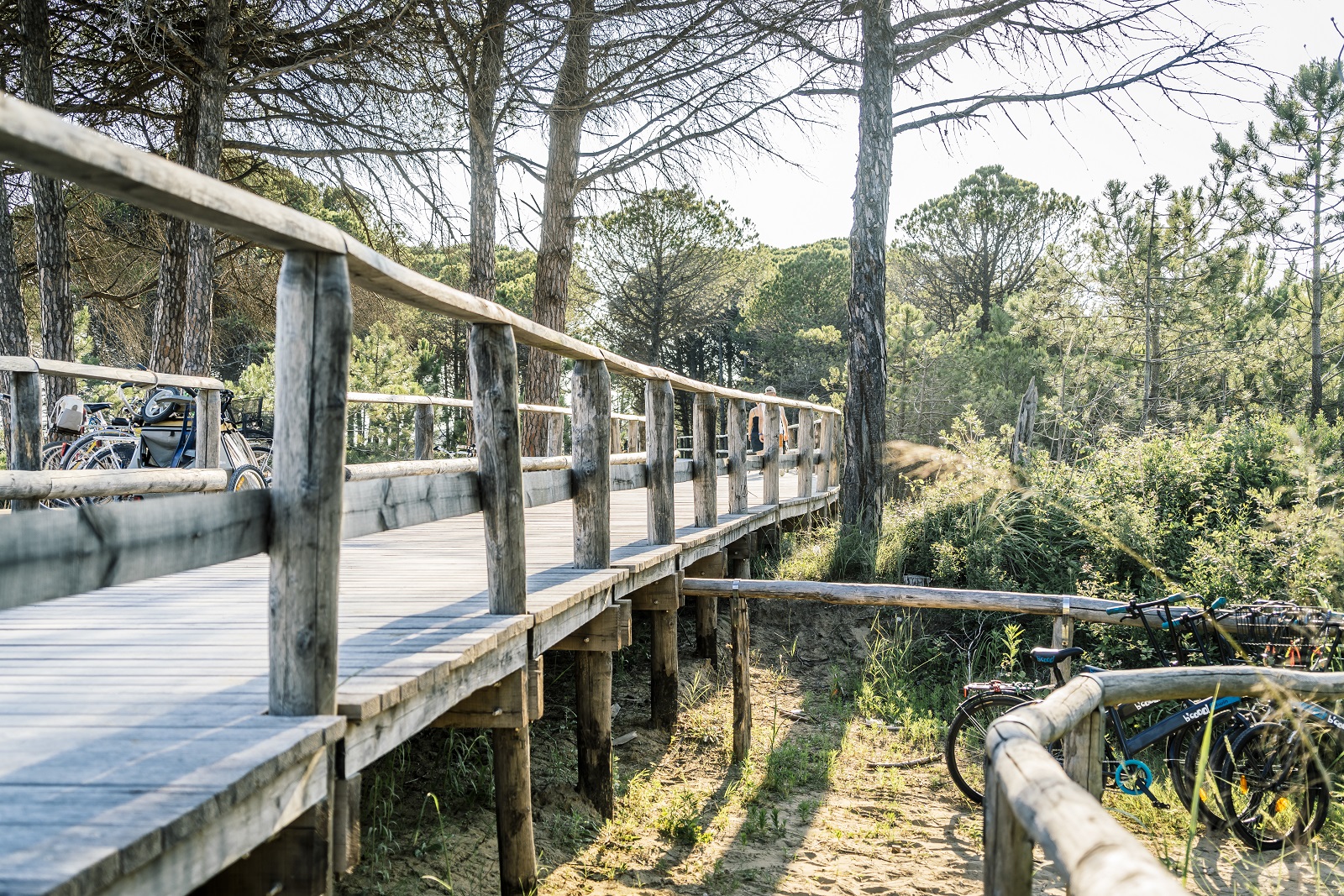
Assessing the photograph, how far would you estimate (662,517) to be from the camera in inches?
254

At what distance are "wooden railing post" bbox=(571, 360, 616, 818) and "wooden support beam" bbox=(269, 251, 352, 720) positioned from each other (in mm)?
2179

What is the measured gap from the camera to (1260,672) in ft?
12.1

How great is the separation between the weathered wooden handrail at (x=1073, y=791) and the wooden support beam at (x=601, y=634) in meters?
2.45

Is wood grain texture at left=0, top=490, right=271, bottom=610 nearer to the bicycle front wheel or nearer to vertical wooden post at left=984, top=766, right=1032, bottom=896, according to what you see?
vertical wooden post at left=984, top=766, right=1032, bottom=896

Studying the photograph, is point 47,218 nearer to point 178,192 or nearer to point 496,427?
point 496,427

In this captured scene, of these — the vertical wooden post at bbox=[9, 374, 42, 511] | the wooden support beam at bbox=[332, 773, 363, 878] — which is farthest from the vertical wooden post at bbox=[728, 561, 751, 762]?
the wooden support beam at bbox=[332, 773, 363, 878]

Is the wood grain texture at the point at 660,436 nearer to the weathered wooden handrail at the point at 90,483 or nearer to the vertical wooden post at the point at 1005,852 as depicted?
the weathered wooden handrail at the point at 90,483

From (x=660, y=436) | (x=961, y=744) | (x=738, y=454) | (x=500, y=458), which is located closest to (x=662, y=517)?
(x=660, y=436)

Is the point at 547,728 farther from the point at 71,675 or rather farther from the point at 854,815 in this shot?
the point at 71,675

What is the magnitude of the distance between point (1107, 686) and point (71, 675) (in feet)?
10.4

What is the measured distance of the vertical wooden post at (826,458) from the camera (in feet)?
46.2

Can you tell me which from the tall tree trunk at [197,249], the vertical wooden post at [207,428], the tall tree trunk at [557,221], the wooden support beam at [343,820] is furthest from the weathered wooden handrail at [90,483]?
the tall tree trunk at [557,221]

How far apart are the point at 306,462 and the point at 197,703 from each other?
31.1 inches

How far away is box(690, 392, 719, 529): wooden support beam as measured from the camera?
7.38 meters
